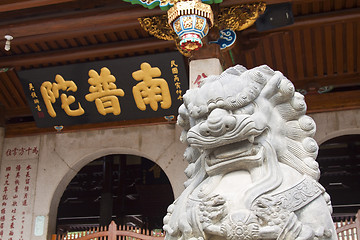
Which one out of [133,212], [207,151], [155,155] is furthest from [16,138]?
[207,151]

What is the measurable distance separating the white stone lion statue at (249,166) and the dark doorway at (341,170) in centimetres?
847

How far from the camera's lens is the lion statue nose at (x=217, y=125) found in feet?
8.54

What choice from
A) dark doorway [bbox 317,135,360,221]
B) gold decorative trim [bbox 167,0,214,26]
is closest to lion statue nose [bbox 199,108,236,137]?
gold decorative trim [bbox 167,0,214,26]

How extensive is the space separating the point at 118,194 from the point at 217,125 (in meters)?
8.82

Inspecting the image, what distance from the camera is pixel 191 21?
18.2 ft

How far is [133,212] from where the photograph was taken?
12.4 meters

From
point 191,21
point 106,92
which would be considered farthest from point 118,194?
point 191,21

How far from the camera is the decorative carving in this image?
19.8 feet

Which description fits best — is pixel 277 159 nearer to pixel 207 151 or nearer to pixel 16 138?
pixel 207 151

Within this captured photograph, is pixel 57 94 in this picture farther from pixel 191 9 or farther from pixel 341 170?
pixel 341 170

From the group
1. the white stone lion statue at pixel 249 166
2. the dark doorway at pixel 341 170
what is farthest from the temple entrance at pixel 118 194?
the white stone lion statue at pixel 249 166

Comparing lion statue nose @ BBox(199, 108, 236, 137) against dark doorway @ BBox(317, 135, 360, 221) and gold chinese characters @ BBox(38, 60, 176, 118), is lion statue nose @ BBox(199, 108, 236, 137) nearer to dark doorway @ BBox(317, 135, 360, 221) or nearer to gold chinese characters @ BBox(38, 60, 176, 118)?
gold chinese characters @ BBox(38, 60, 176, 118)

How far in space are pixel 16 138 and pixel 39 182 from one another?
939 millimetres

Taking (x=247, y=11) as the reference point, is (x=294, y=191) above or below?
below
